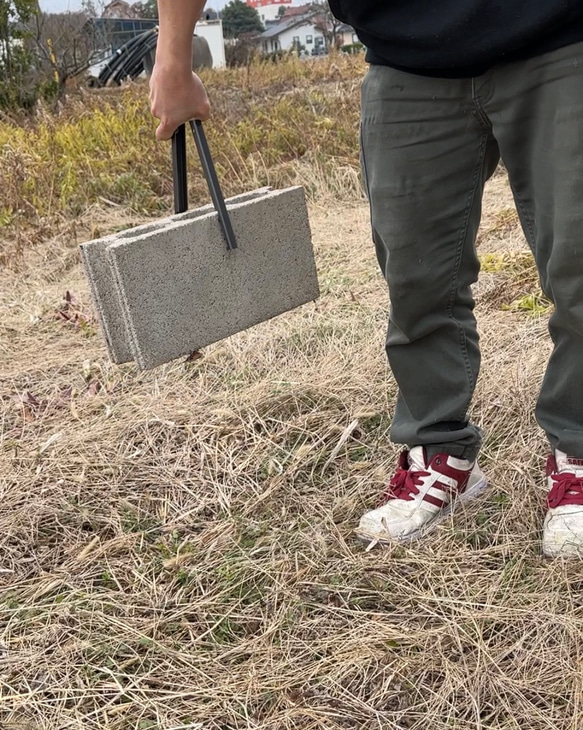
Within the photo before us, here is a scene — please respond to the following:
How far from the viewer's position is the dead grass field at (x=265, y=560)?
4.50 ft

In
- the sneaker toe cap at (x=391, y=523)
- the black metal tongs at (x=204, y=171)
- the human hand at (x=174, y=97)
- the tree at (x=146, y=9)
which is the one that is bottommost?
the sneaker toe cap at (x=391, y=523)

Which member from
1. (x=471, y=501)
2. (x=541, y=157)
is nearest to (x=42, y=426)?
(x=471, y=501)

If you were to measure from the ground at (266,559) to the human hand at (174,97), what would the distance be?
0.92 metres

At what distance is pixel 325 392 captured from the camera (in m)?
2.45

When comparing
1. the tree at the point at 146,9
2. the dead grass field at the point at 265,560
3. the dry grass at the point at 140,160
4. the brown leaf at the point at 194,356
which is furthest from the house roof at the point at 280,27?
the dead grass field at the point at 265,560

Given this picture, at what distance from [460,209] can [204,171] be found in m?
0.59

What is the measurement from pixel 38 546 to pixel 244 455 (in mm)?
588

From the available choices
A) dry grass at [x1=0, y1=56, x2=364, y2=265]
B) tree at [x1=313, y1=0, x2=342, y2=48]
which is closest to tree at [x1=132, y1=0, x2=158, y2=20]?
tree at [x1=313, y1=0, x2=342, y2=48]

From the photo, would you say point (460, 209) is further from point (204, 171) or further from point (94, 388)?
point (94, 388)

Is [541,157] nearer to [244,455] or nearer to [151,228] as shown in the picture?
[151,228]

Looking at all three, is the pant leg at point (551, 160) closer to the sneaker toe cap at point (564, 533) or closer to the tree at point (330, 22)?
the sneaker toe cap at point (564, 533)

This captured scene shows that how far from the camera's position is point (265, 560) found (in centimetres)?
175

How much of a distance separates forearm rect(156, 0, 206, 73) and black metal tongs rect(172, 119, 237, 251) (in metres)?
0.20

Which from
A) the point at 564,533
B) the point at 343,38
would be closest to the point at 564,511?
the point at 564,533
